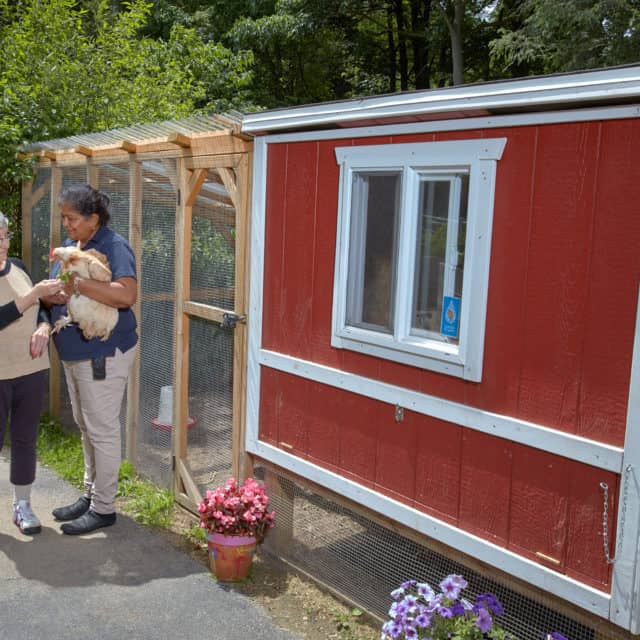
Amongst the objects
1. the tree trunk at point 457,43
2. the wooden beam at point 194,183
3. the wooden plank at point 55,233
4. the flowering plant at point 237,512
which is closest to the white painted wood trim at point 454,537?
the flowering plant at point 237,512

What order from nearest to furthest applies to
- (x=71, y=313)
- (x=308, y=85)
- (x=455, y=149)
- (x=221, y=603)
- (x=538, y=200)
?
(x=538, y=200) → (x=455, y=149) → (x=221, y=603) → (x=71, y=313) → (x=308, y=85)

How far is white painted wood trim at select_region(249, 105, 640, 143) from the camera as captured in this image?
7.94ft

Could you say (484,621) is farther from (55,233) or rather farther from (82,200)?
(55,233)

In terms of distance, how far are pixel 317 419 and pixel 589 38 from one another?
33.4 feet

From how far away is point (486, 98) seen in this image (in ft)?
8.85

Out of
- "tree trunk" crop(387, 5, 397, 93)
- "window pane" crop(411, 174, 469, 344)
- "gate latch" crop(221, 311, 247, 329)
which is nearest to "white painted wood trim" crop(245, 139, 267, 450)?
"gate latch" crop(221, 311, 247, 329)

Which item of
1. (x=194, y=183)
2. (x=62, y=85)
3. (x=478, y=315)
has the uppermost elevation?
(x=62, y=85)

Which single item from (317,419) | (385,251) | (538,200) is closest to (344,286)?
(385,251)

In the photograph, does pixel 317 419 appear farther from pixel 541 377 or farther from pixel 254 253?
pixel 541 377

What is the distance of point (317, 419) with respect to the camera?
12.0ft

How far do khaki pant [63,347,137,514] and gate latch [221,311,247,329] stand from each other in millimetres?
552

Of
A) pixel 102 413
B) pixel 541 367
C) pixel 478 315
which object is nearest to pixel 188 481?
pixel 102 413

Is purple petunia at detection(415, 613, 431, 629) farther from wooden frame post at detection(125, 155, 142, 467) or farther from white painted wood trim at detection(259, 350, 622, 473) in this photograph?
wooden frame post at detection(125, 155, 142, 467)

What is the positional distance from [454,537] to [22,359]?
7.74ft
